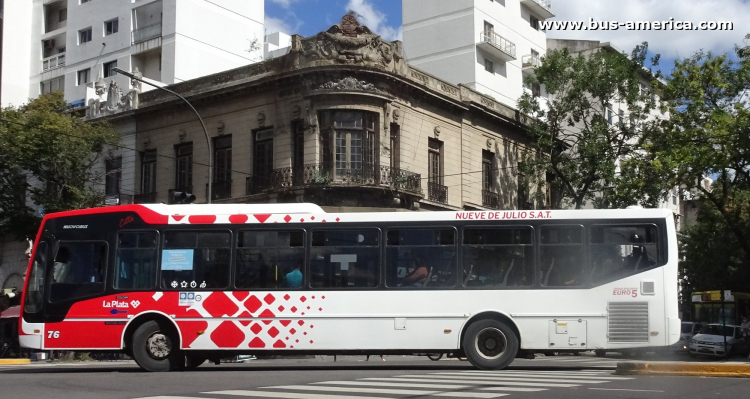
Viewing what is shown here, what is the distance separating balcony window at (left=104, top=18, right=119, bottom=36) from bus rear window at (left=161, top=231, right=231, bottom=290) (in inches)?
1242

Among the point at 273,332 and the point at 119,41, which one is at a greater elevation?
the point at 119,41

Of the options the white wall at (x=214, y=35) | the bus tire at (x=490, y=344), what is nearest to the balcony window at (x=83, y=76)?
the white wall at (x=214, y=35)

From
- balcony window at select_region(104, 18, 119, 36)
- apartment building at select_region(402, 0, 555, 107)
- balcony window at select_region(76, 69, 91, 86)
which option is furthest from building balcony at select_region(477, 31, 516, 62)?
balcony window at select_region(76, 69, 91, 86)

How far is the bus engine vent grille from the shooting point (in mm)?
15453

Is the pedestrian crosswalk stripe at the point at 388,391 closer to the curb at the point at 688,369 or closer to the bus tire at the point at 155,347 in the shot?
the curb at the point at 688,369

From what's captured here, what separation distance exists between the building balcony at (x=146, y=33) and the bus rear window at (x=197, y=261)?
28175mm

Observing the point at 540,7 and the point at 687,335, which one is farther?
the point at 540,7

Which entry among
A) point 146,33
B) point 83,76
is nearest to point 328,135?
point 146,33

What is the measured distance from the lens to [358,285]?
52.6 feet

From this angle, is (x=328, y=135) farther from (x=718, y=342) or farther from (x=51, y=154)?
(x=718, y=342)

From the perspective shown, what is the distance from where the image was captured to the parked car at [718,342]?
3281cm

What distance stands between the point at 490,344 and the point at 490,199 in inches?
807

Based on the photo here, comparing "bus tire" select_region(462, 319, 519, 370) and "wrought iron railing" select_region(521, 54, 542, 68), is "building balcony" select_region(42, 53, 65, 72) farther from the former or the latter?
"bus tire" select_region(462, 319, 519, 370)

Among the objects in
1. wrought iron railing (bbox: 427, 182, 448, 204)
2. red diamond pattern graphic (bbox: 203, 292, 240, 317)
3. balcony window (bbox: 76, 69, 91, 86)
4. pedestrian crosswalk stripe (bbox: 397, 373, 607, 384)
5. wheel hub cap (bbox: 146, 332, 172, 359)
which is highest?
balcony window (bbox: 76, 69, 91, 86)
